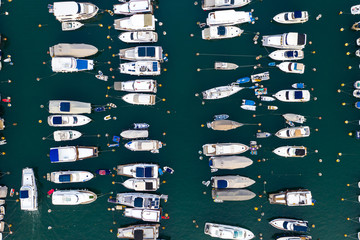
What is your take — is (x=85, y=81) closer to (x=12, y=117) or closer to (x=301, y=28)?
(x=12, y=117)

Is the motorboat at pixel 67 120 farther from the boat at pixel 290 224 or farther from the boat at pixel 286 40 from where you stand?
the boat at pixel 290 224

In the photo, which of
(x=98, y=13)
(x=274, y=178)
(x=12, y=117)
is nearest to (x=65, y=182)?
(x=12, y=117)

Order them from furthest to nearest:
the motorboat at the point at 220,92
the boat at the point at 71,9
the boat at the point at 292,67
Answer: the motorboat at the point at 220,92 < the boat at the point at 292,67 < the boat at the point at 71,9

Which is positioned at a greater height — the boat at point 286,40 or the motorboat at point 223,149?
the boat at point 286,40

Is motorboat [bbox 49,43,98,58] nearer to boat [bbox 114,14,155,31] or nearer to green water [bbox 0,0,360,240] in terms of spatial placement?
green water [bbox 0,0,360,240]

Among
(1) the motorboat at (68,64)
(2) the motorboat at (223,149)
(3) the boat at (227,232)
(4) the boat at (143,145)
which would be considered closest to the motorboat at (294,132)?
(2) the motorboat at (223,149)

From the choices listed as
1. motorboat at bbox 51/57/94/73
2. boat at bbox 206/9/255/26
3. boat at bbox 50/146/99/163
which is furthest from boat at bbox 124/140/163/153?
boat at bbox 206/9/255/26

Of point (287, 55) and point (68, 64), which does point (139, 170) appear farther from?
point (287, 55)
